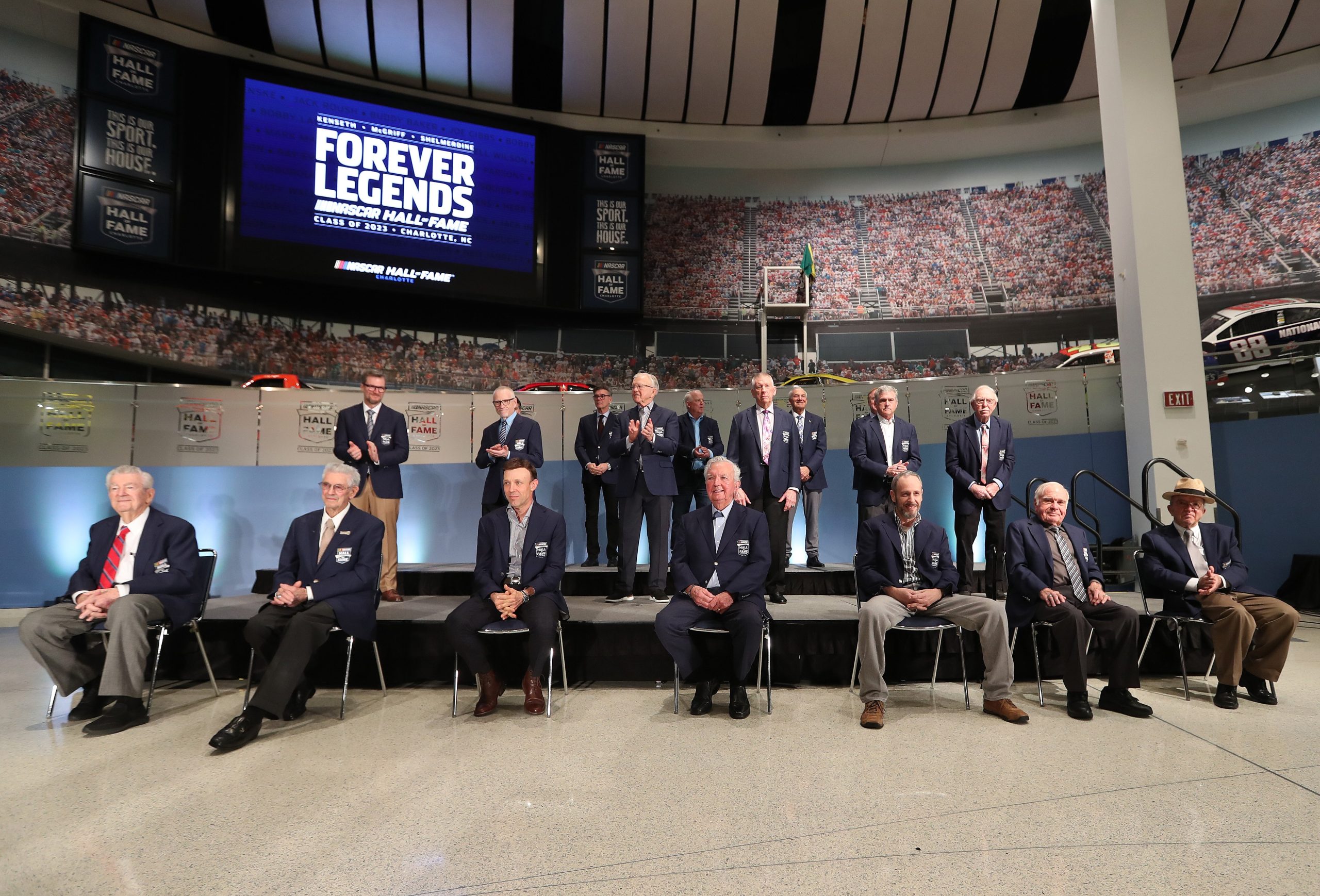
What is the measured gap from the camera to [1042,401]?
761 centimetres

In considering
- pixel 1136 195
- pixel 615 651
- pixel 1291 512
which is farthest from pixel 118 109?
pixel 1291 512

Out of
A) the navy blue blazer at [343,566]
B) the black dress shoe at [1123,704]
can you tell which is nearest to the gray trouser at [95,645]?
the navy blue blazer at [343,566]

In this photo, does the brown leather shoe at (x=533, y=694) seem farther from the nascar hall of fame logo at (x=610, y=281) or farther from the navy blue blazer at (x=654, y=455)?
the nascar hall of fame logo at (x=610, y=281)

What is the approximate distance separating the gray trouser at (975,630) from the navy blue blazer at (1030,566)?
280 millimetres

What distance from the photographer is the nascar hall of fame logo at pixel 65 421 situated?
6523 millimetres

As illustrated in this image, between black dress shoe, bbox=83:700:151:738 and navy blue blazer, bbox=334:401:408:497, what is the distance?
1959mm

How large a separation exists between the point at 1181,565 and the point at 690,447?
3380 millimetres

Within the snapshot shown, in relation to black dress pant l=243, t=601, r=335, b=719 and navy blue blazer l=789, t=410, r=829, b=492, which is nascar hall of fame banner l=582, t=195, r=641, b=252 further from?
black dress pant l=243, t=601, r=335, b=719

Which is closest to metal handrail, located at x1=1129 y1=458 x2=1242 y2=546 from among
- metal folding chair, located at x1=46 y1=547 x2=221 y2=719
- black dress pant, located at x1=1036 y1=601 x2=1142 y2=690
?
black dress pant, located at x1=1036 y1=601 x2=1142 y2=690

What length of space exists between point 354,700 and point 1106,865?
3.63 metres

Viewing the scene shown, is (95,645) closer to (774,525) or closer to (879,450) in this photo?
(774,525)

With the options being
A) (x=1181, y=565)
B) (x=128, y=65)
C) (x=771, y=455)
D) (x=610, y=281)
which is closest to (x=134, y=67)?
(x=128, y=65)

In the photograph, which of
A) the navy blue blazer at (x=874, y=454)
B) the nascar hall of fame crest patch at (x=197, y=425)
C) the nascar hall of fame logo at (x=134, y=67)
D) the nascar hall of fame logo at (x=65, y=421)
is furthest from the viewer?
the nascar hall of fame logo at (x=134, y=67)

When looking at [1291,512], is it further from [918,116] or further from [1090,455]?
[918,116]
